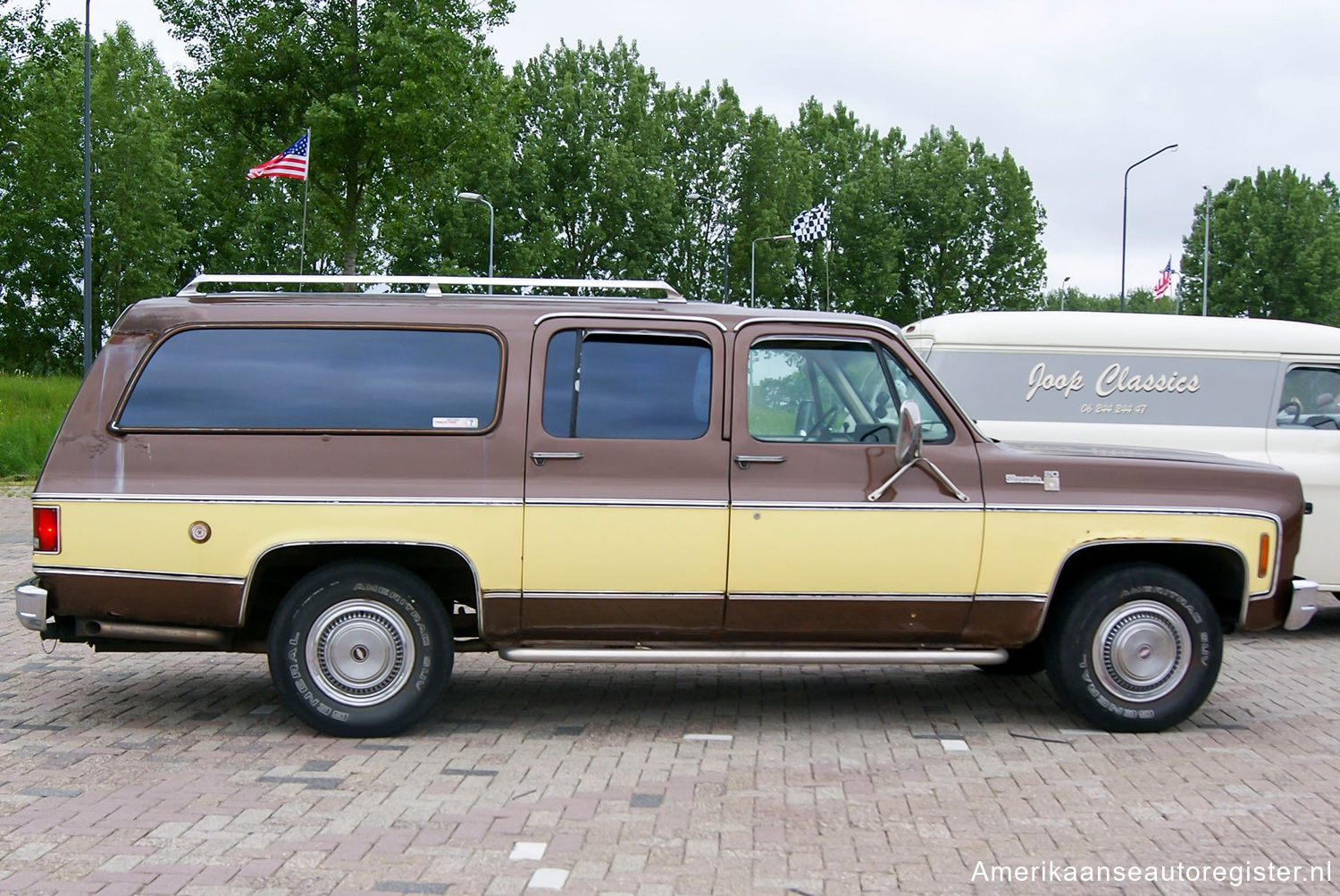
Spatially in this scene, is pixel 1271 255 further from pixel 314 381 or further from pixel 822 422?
pixel 314 381

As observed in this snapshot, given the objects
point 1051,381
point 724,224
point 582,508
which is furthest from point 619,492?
point 724,224

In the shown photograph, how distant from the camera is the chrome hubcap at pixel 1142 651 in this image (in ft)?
21.4

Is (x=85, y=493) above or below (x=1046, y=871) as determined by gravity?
above

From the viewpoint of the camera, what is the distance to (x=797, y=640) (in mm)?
6469

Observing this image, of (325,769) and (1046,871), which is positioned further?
(325,769)

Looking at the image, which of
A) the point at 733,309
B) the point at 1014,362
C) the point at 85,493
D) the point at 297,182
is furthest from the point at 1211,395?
the point at 297,182

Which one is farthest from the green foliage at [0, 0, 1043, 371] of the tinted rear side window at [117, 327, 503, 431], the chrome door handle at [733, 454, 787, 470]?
the chrome door handle at [733, 454, 787, 470]

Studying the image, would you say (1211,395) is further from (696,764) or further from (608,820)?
(608,820)

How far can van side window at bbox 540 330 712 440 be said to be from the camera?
21.0 feet

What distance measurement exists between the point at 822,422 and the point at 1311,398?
499cm

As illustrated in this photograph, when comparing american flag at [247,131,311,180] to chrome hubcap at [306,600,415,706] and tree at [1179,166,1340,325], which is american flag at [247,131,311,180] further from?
tree at [1179,166,1340,325]

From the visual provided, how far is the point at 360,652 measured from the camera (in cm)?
631

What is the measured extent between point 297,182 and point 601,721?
29.3 m

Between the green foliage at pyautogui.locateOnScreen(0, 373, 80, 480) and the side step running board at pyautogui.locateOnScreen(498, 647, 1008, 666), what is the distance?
45.9 ft
